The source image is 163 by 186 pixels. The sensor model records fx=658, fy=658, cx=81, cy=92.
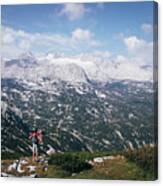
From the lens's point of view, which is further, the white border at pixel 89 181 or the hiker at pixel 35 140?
the hiker at pixel 35 140

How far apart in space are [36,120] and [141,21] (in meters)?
0.58

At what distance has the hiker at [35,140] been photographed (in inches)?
105

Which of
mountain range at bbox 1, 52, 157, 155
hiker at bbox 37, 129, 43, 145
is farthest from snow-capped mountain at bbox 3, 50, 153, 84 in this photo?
hiker at bbox 37, 129, 43, 145

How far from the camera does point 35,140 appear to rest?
8.73 ft

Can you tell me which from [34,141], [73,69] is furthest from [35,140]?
[73,69]

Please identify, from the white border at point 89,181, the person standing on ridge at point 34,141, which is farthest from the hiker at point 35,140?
the white border at point 89,181

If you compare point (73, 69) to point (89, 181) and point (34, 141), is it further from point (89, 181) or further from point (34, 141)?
point (89, 181)

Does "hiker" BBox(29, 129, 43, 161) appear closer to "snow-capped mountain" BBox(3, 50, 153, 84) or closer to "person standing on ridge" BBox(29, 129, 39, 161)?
"person standing on ridge" BBox(29, 129, 39, 161)

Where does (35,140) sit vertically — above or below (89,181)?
above

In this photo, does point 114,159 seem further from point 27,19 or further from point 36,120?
point 27,19

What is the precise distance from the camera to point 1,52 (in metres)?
2.70

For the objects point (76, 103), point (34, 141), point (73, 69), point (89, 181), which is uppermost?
point (73, 69)

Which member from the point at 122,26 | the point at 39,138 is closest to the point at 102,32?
the point at 122,26

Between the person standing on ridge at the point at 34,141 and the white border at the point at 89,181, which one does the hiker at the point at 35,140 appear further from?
the white border at the point at 89,181
